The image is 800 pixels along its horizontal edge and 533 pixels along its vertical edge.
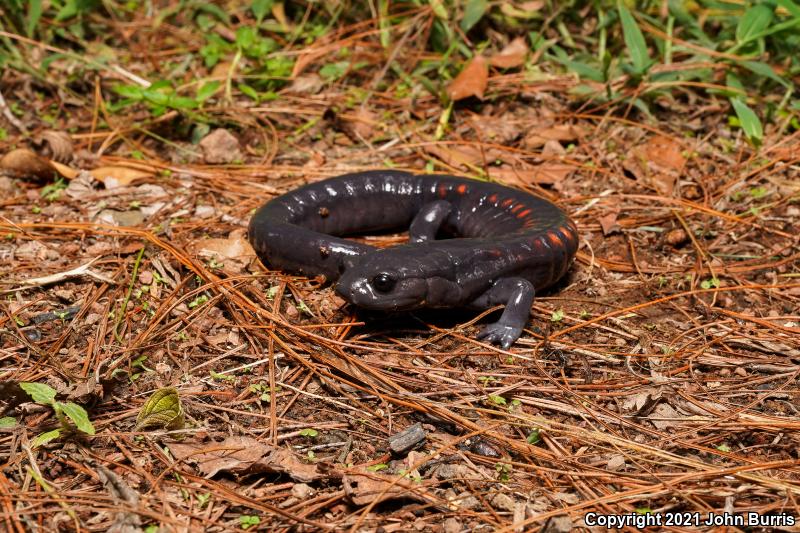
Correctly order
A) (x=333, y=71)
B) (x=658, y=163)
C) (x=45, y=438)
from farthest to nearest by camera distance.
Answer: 1. (x=333, y=71)
2. (x=658, y=163)
3. (x=45, y=438)

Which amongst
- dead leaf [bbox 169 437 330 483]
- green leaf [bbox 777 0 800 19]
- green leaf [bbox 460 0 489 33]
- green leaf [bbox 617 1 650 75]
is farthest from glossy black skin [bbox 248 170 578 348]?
green leaf [bbox 777 0 800 19]

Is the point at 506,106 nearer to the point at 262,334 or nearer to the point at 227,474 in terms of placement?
the point at 262,334

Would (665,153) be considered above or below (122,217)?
above

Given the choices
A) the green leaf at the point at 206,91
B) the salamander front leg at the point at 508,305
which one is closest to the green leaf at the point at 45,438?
the salamander front leg at the point at 508,305

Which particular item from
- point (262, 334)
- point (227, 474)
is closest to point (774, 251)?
point (262, 334)

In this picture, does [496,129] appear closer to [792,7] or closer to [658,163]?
[658,163]

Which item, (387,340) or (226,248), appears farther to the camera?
(226,248)

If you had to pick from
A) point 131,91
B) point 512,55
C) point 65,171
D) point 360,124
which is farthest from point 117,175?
point 512,55

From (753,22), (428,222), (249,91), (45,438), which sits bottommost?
(428,222)

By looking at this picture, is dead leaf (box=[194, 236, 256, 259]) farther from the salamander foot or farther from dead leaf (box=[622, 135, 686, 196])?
dead leaf (box=[622, 135, 686, 196])
